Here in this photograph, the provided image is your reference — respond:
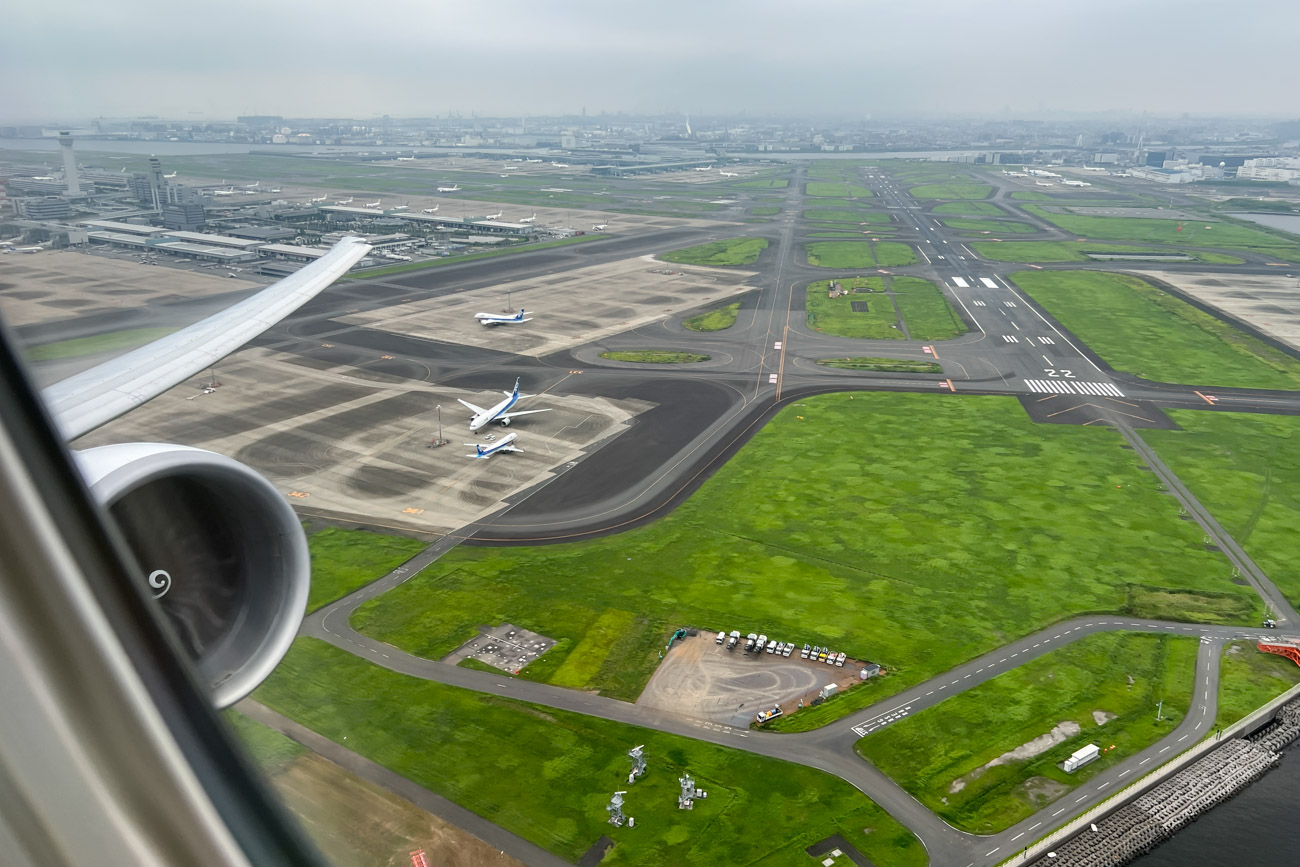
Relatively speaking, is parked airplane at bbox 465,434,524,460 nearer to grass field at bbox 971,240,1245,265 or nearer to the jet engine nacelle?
the jet engine nacelle

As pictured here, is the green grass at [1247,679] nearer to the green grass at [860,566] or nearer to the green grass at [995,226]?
the green grass at [860,566]

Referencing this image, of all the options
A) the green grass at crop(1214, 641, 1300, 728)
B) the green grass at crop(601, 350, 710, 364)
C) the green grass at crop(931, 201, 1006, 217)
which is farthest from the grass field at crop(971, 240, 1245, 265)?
the green grass at crop(1214, 641, 1300, 728)

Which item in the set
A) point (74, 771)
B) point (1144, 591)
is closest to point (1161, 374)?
point (1144, 591)

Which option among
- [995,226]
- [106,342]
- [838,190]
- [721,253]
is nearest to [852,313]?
[721,253]

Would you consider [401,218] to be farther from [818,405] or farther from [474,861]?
[474,861]

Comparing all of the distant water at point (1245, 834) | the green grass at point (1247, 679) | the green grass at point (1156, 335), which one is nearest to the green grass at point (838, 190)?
the green grass at point (1156, 335)

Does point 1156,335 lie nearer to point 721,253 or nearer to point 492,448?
point 721,253
